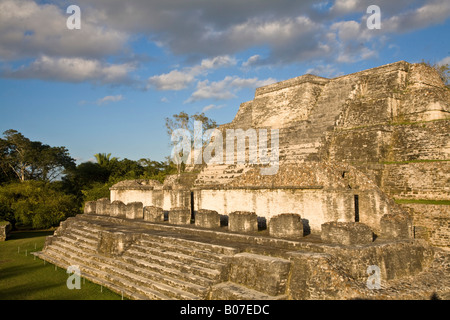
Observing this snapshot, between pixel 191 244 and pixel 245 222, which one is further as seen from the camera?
pixel 245 222

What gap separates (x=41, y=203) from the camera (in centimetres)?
1816

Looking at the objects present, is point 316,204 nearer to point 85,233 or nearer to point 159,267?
point 159,267

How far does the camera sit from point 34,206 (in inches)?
705

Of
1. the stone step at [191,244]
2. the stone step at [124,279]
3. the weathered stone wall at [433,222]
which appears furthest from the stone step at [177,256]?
the weathered stone wall at [433,222]

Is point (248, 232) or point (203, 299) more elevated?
point (248, 232)

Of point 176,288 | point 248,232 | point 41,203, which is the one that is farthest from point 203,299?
point 41,203

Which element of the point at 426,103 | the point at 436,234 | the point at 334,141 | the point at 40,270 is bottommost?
the point at 40,270

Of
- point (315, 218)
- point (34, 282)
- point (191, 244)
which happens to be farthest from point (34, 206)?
point (315, 218)

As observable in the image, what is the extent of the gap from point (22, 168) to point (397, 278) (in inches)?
1125

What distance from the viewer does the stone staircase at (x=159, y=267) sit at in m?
6.04

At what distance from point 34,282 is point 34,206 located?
11080 mm

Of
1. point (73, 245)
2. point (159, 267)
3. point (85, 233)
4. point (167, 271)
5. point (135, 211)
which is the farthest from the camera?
point (135, 211)

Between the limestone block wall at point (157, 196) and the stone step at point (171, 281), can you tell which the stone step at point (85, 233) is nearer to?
the stone step at point (171, 281)

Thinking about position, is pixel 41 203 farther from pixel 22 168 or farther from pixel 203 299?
pixel 203 299
